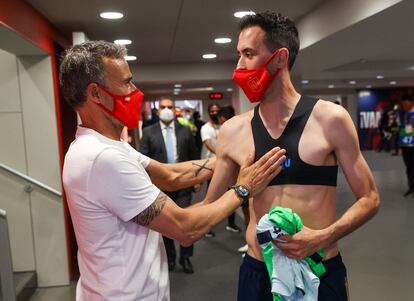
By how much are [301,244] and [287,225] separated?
0.09 m

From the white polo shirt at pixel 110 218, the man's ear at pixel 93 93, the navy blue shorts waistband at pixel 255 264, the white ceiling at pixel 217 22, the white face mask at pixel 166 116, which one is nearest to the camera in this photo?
the white polo shirt at pixel 110 218

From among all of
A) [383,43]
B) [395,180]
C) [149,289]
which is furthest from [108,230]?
[395,180]

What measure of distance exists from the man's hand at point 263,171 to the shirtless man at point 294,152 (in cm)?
5

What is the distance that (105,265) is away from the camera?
1.41 m

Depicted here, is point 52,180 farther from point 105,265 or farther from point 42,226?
point 105,265

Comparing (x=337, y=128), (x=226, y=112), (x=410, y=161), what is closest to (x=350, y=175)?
(x=337, y=128)

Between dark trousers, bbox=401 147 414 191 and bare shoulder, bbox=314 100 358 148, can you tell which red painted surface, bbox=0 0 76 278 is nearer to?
bare shoulder, bbox=314 100 358 148

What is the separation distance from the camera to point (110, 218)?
1.39m

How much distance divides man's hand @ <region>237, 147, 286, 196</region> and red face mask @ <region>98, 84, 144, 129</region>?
0.47 meters

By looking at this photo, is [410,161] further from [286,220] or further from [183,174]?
[286,220]

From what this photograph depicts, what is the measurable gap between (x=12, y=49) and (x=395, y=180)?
7.76 m

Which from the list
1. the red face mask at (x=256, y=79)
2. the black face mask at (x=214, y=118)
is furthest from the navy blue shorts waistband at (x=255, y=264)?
the black face mask at (x=214, y=118)

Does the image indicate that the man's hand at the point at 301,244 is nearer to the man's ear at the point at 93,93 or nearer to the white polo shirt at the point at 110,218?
the white polo shirt at the point at 110,218

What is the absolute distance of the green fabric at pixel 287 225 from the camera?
4.46ft
